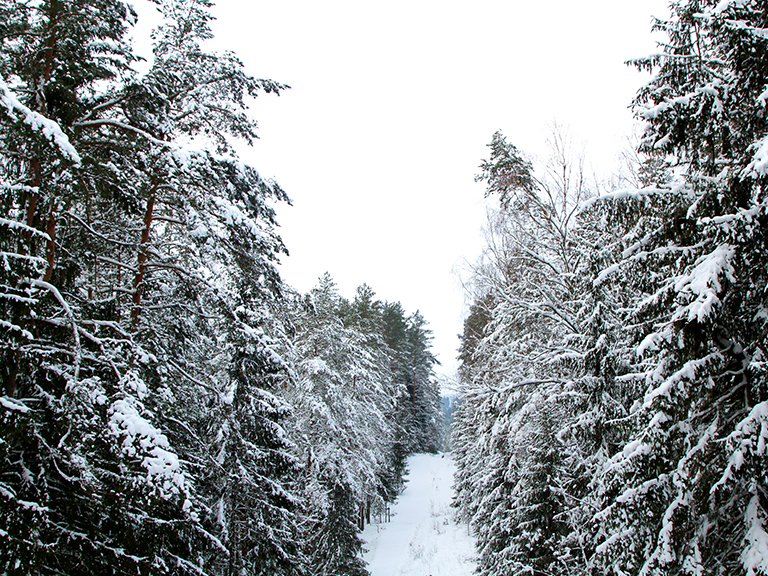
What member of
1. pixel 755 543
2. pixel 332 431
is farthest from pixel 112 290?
pixel 332 431

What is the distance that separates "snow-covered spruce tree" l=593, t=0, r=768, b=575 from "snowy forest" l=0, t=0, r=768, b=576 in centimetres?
3

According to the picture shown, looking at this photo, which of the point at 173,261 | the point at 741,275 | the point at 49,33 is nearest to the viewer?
the point at 741,275

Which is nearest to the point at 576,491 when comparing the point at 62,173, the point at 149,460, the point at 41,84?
the point at 149,460

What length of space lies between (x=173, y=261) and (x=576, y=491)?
31.4 ft

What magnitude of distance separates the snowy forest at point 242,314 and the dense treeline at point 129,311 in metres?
0.04

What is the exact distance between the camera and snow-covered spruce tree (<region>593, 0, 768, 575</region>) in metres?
4.32

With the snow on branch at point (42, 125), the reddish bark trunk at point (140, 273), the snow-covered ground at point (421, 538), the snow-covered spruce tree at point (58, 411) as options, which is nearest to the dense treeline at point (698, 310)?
the snow-covered spruce tree at point (58, 411)

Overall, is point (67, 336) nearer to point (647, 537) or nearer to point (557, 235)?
point (647, 537)

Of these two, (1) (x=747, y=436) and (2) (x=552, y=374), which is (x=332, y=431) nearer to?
(2) (x=552, y=374)

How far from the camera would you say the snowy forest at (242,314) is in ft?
13.8

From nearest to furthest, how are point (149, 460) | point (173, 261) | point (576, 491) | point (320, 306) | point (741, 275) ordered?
point (149, 460), point (741, 275), point (173, 261), point (576, 491), point (320, 306)

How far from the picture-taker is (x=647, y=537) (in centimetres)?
493

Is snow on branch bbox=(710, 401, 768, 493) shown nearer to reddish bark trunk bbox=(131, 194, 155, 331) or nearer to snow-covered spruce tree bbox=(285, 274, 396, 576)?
reddish bark trunk bbox=(131, 194, 155, 331)

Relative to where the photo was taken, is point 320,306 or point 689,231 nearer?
point 689,231
